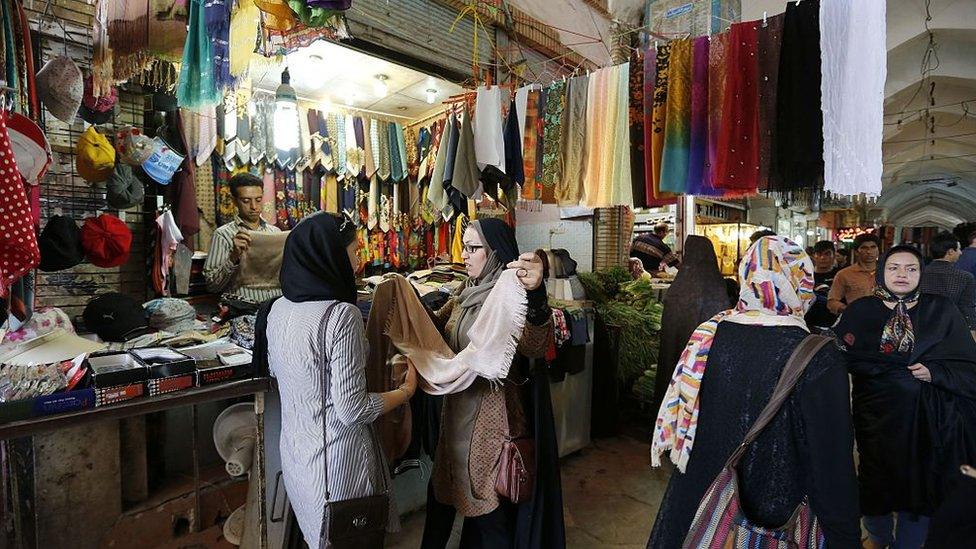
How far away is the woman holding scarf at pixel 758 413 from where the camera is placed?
148 centimetres

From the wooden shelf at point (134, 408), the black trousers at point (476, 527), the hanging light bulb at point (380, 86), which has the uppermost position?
the hanging light bulb at point (380, 86)

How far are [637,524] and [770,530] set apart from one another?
5.82ft

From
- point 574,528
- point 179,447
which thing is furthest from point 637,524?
point 179,447

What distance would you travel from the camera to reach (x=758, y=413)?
1656 mm

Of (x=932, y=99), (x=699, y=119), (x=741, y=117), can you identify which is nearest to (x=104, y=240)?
(x=699, y=119)

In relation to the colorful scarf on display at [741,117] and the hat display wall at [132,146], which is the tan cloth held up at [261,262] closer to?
the hat display wall at [132,146]

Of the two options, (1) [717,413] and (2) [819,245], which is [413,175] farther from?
(2) [819,245]

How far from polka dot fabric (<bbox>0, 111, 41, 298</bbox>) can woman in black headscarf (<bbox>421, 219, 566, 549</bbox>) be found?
5.38 ft

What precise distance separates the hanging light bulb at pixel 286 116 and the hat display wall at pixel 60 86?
5.22ft

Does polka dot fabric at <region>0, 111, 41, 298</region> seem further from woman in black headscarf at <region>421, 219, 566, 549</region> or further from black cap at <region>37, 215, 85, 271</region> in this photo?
woman in black headscarf at <region>421, 219, 566, 549</region>

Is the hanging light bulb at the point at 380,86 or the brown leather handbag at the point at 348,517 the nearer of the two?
the brown leather handbag at the point at 348,517

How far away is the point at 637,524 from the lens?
10.2ft

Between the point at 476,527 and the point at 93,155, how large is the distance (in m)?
3.37

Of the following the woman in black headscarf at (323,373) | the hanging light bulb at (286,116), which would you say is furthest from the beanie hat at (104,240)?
the woman in black headscarf at (323,373)
